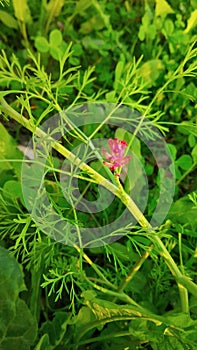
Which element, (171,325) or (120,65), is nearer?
(171,325)

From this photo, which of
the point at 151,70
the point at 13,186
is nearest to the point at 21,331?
the point at 13,186

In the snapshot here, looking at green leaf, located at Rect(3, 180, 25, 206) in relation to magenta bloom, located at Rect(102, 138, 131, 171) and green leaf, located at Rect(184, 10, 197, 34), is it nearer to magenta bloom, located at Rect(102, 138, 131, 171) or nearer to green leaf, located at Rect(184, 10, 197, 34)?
magenta bloom, located at Rect(102, 138, 131, 171)

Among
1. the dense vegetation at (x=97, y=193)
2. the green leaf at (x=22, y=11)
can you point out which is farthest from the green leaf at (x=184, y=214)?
the green leaf at (x=22, y=11)

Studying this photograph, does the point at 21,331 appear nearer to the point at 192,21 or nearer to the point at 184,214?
the point at 184,214

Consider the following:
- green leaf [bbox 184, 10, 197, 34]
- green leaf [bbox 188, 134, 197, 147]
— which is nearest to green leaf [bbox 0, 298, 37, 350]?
green leaf [bbox 188, 134, 197, 147]

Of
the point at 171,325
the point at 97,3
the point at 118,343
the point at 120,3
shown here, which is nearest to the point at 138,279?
the point at 118,343

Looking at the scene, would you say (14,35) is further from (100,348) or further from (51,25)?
(100,348)

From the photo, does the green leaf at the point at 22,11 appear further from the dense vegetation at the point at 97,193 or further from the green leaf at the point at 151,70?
the green leaf at the point at 151,70
